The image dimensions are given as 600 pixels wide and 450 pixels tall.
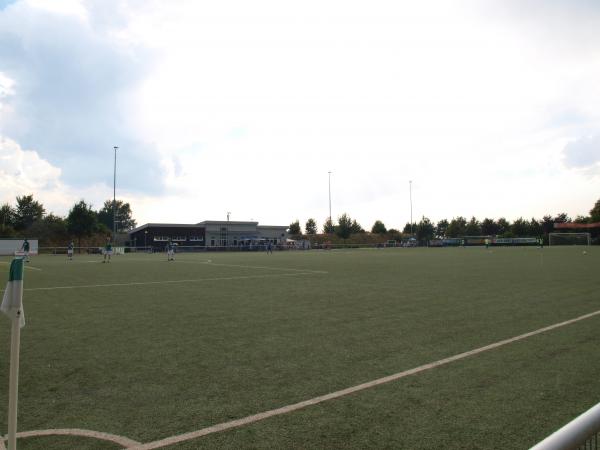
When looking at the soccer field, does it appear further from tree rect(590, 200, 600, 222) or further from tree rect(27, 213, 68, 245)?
tree rect(590, 200, 600, 222)

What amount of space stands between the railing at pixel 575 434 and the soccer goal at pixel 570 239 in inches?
3705

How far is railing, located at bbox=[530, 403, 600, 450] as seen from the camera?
178cm

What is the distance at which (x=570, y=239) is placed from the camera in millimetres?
86125

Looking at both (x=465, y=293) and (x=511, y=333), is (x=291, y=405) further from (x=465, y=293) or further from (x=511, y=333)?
(x=465, y=293)

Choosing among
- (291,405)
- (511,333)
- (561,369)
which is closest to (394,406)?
(291,405)

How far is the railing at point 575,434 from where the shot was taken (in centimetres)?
178

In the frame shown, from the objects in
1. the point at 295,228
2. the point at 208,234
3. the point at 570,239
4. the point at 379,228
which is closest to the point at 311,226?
the point at 295,228

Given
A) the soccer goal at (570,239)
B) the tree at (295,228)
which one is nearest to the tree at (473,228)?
the soccer goal at (570,239)

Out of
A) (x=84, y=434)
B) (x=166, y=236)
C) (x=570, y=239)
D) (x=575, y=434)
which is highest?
(x=166, y=236)

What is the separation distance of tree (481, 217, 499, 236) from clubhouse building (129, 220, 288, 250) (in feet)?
227

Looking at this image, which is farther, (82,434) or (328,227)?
(328,227)

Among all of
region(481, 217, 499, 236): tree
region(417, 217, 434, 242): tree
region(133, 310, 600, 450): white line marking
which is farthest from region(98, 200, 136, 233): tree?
region(133, 310, 600, 450): white line marking

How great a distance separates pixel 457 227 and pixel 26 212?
4624 inches

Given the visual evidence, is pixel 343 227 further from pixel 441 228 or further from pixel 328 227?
pixel 441 228
